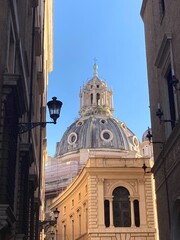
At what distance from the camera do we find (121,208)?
3816 centimetres

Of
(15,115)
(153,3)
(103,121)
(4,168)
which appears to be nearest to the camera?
(4,168)

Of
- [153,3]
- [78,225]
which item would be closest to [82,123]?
[78,225]

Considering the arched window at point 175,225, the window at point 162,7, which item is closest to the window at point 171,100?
the window at point 162,7

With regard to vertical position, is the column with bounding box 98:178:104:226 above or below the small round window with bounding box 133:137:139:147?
below

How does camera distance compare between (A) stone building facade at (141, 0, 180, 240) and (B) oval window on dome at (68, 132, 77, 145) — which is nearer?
(A) stone building facade at (141, 0, 180, 240)

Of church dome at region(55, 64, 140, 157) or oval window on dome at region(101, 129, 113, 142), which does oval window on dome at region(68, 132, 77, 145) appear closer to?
church dome at region(55, 64, 140, 157)

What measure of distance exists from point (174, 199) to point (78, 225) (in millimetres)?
30398

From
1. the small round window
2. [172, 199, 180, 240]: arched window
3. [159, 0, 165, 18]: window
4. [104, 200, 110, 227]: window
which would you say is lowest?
[172, 199, 180, 240]: arched window

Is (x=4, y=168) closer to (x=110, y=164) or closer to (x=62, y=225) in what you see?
(x=110, y=164)

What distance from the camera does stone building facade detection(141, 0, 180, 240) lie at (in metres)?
12.6

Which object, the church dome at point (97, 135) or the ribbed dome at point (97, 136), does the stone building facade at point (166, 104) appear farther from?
the ribbed dome at point (97, 136)

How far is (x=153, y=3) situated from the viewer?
631 inches

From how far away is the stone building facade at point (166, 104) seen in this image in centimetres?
1255

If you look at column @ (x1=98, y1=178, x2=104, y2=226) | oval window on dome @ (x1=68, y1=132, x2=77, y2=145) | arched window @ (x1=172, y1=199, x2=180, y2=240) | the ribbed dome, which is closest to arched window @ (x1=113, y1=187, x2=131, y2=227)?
column @ (x1=98, y1=178, x2=104, y2=226)
